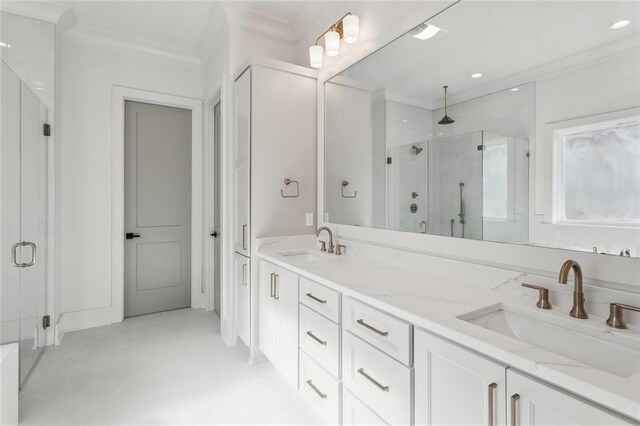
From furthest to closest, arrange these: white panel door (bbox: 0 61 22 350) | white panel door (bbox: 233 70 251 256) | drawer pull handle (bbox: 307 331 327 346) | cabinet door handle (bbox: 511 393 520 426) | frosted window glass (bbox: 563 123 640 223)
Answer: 1. white panel door (bbox: 233 70 251 256)
2. white panel door (bbox: 0 61 22 350)
3. drawer pull handle (bbox: 307 331 327 346)
4. frosted window glass (bbox: 563 123 640 223)
5. cabinet door handle (bbox: 511 393 520 426)

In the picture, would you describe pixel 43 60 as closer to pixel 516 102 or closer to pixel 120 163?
pixel 120 163

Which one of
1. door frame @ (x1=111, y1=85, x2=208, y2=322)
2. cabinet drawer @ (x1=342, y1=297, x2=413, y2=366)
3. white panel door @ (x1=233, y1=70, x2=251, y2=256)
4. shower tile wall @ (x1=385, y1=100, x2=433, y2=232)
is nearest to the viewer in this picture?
cabinet drawer @ (x1=342, y1=297, x2=413, y2=366)

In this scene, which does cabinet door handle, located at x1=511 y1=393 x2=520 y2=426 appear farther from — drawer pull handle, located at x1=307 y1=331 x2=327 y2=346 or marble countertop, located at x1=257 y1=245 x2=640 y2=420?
drawer pull handle, located at x1=307 y1=331 x2=327 y2=346

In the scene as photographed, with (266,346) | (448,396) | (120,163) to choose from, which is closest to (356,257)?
(266,346)

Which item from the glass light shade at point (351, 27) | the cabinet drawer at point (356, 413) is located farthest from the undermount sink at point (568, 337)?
the glass light shade at point (351, 27)

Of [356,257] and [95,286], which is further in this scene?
[95,286]

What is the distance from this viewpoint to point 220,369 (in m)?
2.36

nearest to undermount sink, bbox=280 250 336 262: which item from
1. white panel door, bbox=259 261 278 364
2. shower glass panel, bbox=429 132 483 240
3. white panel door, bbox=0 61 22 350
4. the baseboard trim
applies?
white panel door, bbox=259 261 278 364

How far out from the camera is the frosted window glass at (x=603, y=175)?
3.31 ft

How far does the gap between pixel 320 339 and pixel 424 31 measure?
1709mm

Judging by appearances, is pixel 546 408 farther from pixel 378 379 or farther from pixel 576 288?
pixel 378 379

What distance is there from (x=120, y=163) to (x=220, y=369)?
87.2 inches

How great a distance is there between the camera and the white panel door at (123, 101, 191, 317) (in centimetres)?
338

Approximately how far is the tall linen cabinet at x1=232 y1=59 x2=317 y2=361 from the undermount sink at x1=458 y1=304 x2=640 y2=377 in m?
1.65
